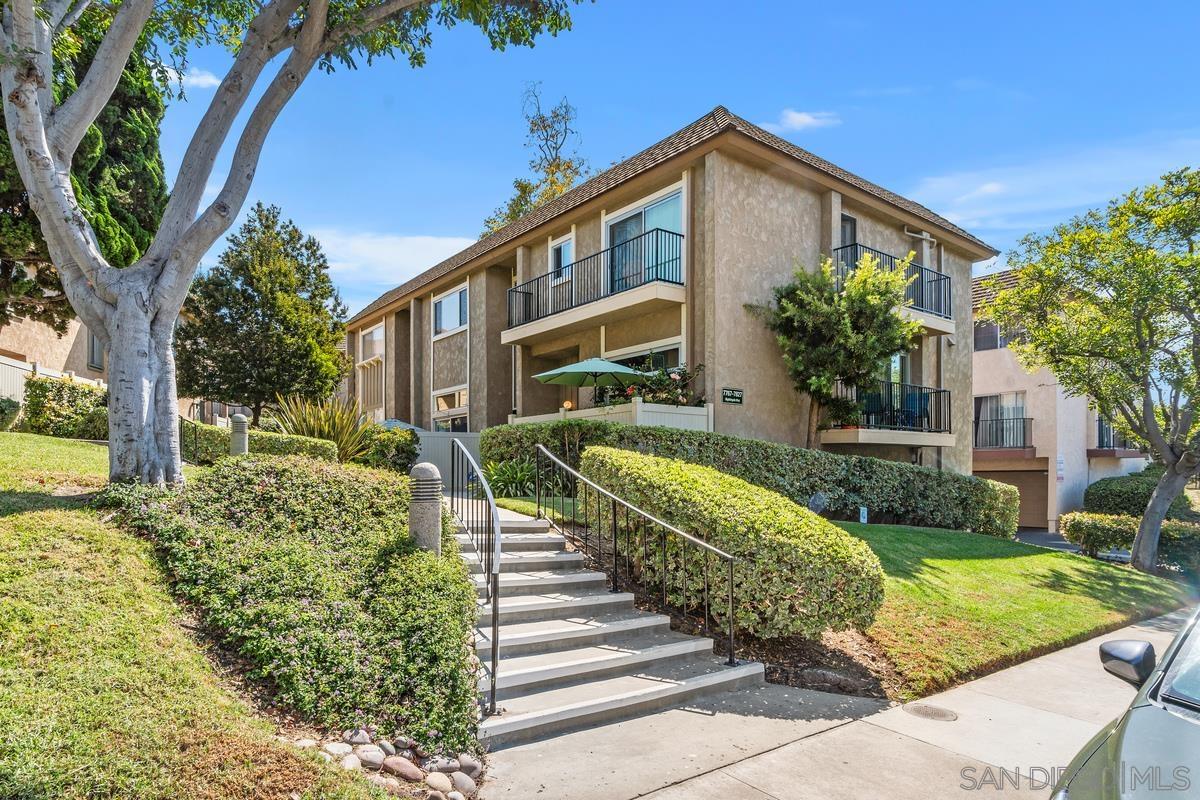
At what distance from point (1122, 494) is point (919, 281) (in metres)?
11.9

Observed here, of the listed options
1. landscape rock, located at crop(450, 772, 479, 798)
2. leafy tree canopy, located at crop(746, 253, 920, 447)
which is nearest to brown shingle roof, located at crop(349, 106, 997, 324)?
leafy tree canopy, located at crop(746, 253, 920, 447)

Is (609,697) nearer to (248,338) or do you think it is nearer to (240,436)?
(240,436)

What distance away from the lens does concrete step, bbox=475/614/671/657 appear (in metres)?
5.57

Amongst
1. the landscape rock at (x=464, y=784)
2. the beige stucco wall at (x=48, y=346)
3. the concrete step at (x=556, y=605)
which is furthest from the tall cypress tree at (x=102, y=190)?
the landscape rock at (x=464, y=784)

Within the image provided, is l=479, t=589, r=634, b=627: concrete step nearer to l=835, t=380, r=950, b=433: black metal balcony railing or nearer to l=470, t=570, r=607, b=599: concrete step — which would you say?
l=470, t=570, r=607, b=599: concrete step

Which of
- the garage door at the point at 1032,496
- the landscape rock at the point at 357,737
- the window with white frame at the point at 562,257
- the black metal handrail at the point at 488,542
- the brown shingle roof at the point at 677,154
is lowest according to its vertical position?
the garage door at the point at 1032,496

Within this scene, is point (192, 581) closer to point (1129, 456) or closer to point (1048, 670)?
point (1048, 670)

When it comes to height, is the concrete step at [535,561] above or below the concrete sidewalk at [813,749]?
above

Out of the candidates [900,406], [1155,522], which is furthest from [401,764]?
[1155,522]

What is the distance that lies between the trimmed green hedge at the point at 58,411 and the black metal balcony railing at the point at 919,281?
16468 mm

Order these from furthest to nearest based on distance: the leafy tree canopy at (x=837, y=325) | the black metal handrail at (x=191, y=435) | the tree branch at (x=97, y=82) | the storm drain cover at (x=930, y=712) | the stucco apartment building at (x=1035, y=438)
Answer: the stucco apartment building at (x=1035, y=438) < the leafy tree canopy at (x=837, y=325) < the black metal handrail at (x=191, y=435) < the tree branch at (x=97, y=82) < the storm drain cover at (x=930, y=712)

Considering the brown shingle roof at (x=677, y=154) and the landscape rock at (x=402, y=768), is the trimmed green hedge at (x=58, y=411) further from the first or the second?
the landscape rock at (x=402, y=768)

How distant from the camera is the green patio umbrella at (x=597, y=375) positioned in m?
12.4

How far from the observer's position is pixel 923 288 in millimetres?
16406
